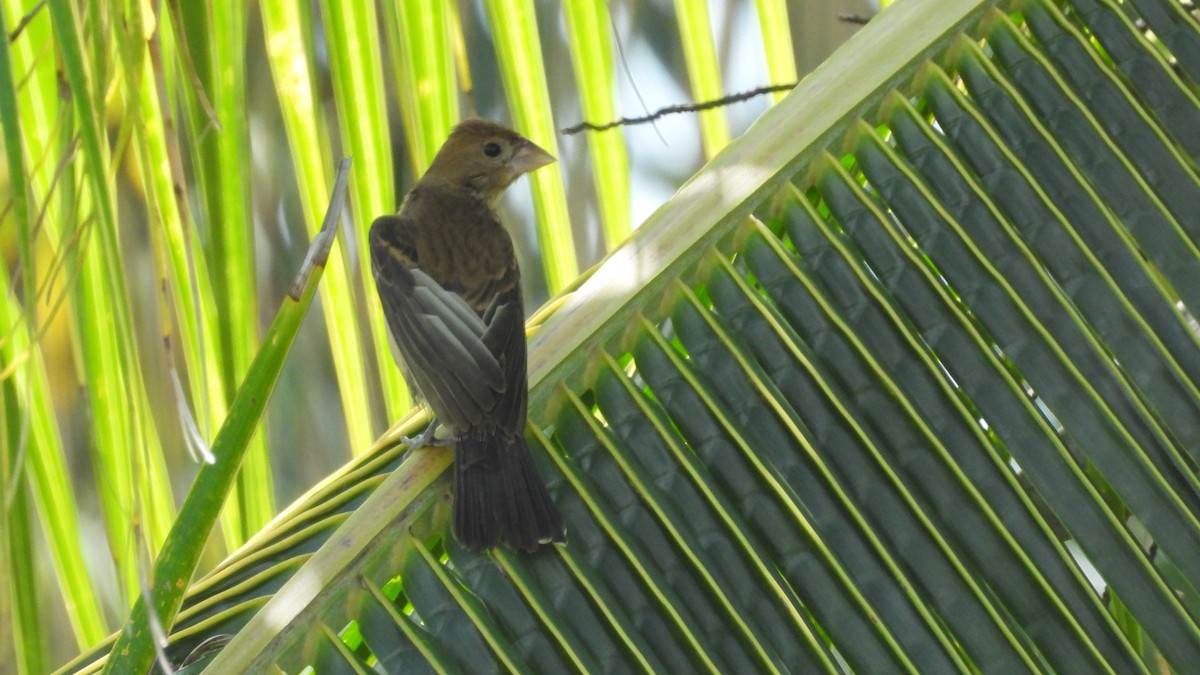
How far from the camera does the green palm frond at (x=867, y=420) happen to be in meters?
1.74

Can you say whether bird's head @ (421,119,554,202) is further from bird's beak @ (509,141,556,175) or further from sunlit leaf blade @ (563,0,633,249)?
sunlit leaf blade @ (563,0,633,249)

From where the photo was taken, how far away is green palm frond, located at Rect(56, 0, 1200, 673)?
1743mm

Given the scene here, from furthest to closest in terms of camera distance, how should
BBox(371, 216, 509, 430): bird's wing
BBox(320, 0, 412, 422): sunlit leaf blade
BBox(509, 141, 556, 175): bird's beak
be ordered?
BBox(509, 141, 556, 175): bird's beak
BBox(371, 216, 509, 430): bird's wing
BBox(320, 0, 412, 422): sunlit leaf blade

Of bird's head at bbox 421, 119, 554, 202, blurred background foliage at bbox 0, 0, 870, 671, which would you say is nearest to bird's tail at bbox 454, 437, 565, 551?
blurred background foliage at bbox 0, 0, 870, 671

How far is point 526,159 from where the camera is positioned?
329 centimetres

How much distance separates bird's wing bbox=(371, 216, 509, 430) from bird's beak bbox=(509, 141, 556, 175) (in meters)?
0.34

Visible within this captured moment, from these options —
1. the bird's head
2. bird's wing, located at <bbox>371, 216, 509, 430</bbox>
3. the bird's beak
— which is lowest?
bird's wing, located at <bbox>371, 216, 509, 430</bbox>

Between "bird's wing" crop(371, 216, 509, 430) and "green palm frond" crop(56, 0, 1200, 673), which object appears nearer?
"green palm frond" crop(56, 0, 1200, 673)

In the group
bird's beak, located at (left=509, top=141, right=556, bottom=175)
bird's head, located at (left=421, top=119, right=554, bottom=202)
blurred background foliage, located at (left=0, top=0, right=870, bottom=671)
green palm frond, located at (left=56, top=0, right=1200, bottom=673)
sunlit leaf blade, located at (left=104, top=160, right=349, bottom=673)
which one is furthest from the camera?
bird's head, located at (left=421, top=119, right=554, bottom=202)

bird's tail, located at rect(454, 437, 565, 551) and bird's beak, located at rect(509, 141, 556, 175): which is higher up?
bird's beak, located at rect(509, 141, 556, 175)

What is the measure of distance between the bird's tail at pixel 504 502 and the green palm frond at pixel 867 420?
1.2 inches

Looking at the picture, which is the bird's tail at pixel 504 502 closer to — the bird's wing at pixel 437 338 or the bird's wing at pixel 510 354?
the bird's wing at pixel 510 354

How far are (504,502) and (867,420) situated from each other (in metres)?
0.52

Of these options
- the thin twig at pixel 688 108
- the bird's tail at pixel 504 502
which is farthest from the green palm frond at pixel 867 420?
the thin twig at pixel 688 108
